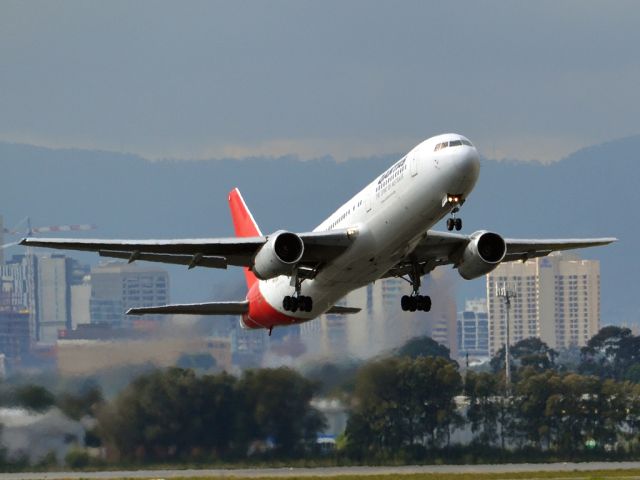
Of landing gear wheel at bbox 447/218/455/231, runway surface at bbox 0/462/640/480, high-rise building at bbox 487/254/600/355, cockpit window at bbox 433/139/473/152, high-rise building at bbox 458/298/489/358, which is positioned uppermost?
cockpit window at bbox 433/139/473/152

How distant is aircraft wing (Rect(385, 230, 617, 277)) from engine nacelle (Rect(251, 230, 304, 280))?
4.20 metres

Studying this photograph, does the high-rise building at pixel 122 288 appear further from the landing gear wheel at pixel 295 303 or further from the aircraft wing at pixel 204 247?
the landing gear wheel at pixel 295 303

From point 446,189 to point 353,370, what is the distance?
62.3 feet

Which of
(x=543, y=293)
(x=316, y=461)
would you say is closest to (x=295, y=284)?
(x=316, y=461)

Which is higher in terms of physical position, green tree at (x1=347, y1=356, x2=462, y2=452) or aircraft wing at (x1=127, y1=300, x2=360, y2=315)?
aircraft wing at (x1=127, y1=300, x2=360, y2=315)

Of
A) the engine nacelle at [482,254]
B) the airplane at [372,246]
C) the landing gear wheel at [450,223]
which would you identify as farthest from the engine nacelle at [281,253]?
the engine nacelle at [482,254]

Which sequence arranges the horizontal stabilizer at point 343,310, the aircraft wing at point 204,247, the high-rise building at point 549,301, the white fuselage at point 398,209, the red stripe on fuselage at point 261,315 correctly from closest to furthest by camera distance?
the white fuselage at point 398,209, the aircraft wing at point 204,247, the red stripe on fuselage at point 261,315, the horizontal stabilizer at point 343,310, the high-rise building at point 549,301

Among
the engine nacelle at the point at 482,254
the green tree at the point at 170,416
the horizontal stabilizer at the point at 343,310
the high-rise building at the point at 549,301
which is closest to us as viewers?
the engine nacelle at the point at 482,254

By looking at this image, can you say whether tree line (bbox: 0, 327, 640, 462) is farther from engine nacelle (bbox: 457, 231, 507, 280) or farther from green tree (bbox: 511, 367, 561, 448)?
engine nacelle (bbox: 457, 231, 507, 280)

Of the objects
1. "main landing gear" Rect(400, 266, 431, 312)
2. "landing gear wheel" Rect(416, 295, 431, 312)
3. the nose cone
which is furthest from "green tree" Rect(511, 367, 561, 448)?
the nose cone

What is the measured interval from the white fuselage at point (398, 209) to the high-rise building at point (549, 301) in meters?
73.7

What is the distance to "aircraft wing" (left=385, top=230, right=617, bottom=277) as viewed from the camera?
47.9 metres

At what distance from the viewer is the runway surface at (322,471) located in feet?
172

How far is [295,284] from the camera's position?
47781mm
